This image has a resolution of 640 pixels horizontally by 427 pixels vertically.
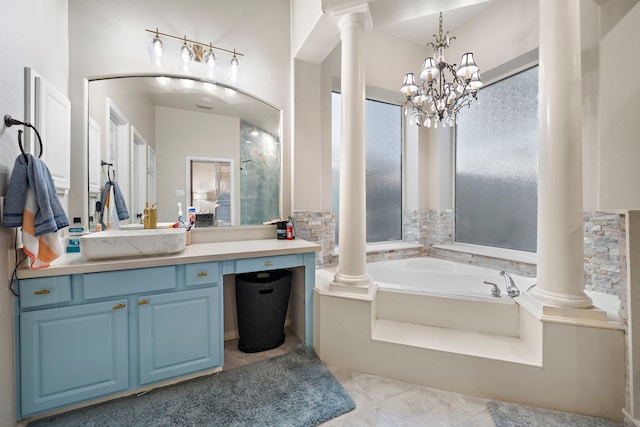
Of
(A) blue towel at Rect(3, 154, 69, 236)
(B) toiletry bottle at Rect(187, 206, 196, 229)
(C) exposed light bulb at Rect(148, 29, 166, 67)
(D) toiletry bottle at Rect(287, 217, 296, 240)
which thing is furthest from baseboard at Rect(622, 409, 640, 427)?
(C) exposed light bulb at Rect(148, 29, 166, 67)

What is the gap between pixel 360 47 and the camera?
1.95 metres

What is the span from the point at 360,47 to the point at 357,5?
0.88ft

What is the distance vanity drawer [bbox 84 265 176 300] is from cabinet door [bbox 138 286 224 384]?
7 cm

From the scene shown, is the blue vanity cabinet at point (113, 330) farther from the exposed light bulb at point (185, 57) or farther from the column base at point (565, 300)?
the column base at point (565, 300)

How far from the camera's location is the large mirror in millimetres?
1949

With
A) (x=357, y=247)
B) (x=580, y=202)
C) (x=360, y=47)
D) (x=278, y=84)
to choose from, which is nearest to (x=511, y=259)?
(x=580, y=202)

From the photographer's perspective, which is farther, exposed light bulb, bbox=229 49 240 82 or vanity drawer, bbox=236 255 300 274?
exposed light bulb, bbox=229 49 240 82

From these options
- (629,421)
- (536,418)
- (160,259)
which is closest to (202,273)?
(160,259)

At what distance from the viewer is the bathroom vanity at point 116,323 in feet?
4.38

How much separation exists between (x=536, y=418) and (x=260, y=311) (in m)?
1.81

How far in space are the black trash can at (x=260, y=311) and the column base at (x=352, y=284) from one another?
452 millimetres

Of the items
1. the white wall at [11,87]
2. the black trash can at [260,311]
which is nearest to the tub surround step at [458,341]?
the black trash can at [260,311]

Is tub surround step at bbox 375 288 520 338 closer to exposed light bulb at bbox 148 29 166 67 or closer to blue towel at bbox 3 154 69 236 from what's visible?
blue towel at bbox 3 154 69 236

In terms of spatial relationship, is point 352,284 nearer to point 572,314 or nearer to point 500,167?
point 572,314
